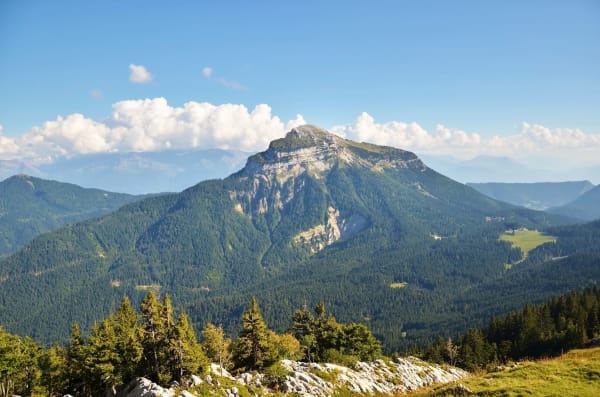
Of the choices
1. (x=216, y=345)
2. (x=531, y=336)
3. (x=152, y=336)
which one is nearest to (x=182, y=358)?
(x=152, y=336)

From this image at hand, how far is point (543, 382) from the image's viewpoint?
4012cm

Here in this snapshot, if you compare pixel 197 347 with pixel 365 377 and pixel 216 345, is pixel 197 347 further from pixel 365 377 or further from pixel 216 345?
pixel 365 377

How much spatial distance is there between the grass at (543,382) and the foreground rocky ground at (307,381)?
21.8 metres

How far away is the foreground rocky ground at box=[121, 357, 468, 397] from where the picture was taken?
5045 cm

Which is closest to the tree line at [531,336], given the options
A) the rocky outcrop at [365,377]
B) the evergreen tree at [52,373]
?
the rocky outcrop at [365,377]

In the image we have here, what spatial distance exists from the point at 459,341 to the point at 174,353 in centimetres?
11774

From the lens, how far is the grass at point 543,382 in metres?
37.5

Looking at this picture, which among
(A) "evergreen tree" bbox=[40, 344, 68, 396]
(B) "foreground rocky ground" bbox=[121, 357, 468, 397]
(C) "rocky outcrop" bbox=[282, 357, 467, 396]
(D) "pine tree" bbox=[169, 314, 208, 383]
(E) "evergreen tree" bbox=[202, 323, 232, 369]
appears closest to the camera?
(B) "foreground rocky ground" bbox=[121, 357, 468, 397]

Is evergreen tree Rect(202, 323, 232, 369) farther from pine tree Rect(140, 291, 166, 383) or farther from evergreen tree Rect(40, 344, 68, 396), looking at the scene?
evergreen tree Rect(40, 344, 68, 396)

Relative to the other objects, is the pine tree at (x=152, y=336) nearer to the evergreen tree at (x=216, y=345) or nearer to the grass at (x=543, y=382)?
the evergreen tree at (x=216, y=345)

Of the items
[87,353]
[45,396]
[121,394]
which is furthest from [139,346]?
[45,396]

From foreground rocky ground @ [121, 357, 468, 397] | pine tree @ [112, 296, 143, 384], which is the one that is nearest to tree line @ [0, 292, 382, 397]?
pine tree @ [112, 296, 143, 384]

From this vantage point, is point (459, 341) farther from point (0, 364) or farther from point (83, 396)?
point (0, 364)

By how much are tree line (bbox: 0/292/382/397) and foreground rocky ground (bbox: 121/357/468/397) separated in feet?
7.91
